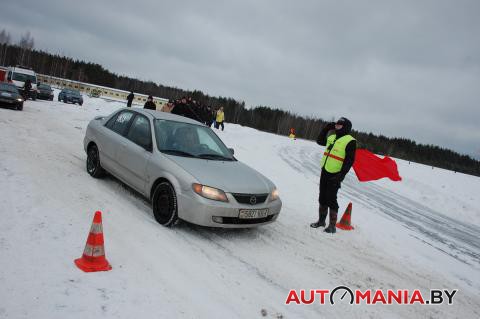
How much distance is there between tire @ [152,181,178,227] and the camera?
505cm

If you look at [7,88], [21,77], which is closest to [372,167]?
[7,88]

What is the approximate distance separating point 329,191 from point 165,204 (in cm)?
295

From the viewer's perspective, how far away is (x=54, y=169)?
23.1 ft

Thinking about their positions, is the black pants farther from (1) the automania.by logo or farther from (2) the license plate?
(1) the automania.by logo

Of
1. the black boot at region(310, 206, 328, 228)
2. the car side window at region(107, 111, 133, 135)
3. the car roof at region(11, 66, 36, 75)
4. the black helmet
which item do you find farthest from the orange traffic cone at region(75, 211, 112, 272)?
the car roof at region(11, 66, 36, 75)

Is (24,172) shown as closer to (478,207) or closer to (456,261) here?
(456,261)

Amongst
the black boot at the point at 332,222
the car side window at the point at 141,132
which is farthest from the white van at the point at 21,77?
the black boot at the point at 332,222

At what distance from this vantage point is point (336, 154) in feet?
20.8

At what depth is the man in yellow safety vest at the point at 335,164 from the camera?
6.21m

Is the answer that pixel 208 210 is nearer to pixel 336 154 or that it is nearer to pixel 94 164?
pixel 336 154

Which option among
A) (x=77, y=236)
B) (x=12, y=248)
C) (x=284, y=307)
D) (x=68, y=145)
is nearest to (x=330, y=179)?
(x=284, y=307)

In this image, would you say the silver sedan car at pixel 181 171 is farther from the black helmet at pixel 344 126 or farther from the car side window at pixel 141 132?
the black helmet at pixel 344 126

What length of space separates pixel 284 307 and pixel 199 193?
1.85 m

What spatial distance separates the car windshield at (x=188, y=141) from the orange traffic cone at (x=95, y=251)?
2.08 meters
